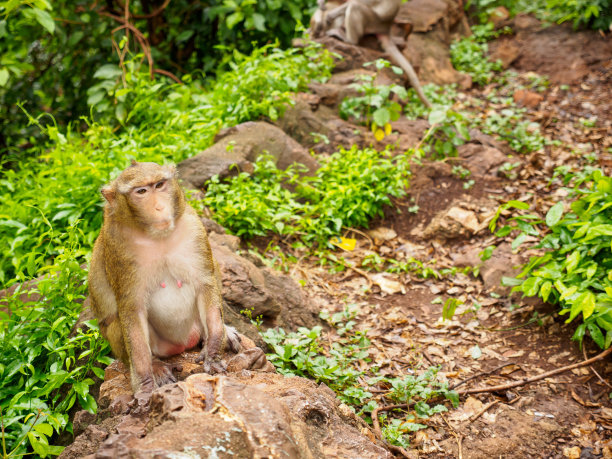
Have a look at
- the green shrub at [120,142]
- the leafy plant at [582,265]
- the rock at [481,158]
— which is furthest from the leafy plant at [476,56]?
the leafy plant at [582,265]

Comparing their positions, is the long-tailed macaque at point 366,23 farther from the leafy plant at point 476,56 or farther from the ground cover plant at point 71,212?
the leafy plant at point 476,56

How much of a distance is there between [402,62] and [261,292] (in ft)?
16.8

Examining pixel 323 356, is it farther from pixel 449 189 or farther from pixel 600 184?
pixel 449 189

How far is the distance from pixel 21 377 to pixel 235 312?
4.17ft

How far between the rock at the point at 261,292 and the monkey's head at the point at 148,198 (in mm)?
1117

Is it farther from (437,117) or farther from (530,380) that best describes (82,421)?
(437,117)

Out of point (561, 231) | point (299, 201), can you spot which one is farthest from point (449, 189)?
point (561, 231)

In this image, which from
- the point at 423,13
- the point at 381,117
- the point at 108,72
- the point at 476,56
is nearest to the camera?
the point at 381,117

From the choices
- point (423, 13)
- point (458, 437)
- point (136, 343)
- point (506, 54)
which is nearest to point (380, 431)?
point (458, 437)

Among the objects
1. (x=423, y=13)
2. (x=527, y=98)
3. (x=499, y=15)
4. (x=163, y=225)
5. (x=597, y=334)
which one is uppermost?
(x=163, y=225)

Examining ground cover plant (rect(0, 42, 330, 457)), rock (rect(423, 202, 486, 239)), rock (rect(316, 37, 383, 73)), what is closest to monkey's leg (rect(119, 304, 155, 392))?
ground cover plant (rect(0, 42, 330, 457))

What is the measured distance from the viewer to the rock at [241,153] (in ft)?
16.8

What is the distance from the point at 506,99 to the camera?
26.0ft

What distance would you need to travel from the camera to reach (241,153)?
17.6 ft
